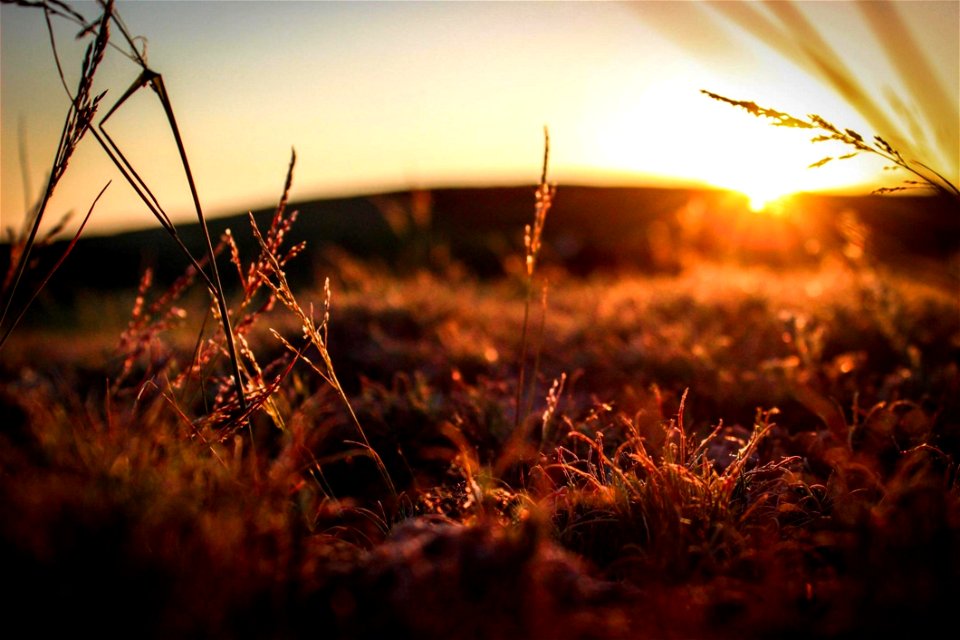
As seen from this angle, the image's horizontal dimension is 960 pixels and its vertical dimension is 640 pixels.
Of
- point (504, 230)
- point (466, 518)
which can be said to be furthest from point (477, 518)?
point (504, 230)

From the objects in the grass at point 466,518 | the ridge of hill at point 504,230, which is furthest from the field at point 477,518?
the ridge of hill at point 504,230

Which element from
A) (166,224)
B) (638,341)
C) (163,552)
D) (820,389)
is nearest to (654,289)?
(638,341)

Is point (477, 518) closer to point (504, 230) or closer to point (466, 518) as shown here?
point (466, 518)

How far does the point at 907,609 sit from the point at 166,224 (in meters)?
1.85

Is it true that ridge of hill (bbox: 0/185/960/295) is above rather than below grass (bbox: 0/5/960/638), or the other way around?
above

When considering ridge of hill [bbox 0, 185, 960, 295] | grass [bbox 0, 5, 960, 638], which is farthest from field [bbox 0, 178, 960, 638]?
ridge of hill [bbox 0, 185, 960, 295]

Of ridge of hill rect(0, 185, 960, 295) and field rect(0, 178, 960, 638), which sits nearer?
field rect(0, 178, 960, 638)

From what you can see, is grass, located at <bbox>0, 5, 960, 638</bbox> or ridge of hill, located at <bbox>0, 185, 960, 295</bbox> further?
ridge of hill, located at <bbox>0, 185, 960, 295</bbox>

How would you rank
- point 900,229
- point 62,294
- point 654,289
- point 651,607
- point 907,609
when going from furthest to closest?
point 900,229
point 62,294
point 654,289
point 651,607
point 907,609

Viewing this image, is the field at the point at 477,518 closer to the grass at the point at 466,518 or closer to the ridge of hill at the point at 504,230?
the grass at the point at 466,518

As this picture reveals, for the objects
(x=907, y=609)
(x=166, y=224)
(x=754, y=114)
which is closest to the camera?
(x=907, y=609)

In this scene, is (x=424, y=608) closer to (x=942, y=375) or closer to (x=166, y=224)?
(x=166, y=224)

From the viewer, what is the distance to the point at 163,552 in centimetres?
120

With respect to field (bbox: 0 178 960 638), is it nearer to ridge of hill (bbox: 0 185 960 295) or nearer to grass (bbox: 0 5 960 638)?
grass (bbox: 0 5 960 638)
